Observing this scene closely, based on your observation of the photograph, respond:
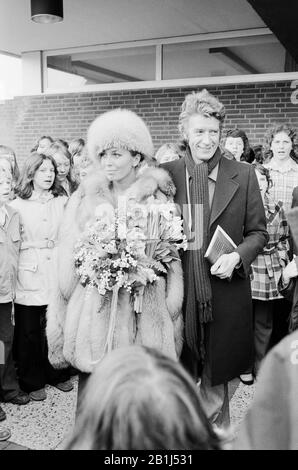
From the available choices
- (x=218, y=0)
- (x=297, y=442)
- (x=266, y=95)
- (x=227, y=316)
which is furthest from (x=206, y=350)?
(x=266, y=95)

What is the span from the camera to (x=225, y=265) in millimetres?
2539

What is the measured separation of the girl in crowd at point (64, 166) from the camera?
4.48 meters

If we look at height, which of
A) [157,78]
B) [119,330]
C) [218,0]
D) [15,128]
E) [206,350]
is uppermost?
[218,0]

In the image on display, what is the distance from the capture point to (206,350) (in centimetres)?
270

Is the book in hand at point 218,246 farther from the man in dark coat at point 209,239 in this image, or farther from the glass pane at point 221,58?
the glass pane at point 221,58

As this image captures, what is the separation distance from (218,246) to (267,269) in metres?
1.62

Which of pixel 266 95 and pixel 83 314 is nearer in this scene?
pixel 83 314

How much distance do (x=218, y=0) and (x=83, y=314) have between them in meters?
5.48

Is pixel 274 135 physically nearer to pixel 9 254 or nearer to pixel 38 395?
pixel 9 254

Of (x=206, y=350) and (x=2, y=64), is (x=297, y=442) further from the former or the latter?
(x=2, y=64)

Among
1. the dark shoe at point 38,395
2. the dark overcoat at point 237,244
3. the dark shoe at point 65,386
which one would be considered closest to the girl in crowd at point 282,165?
the dark overcoat at point 237,244

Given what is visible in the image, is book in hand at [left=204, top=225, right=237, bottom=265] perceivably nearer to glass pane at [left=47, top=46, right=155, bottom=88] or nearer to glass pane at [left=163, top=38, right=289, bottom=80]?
glass pane at [left=163, top=38, right=289, bottom=80]

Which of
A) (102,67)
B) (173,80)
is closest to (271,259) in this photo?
(173,80)
